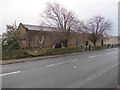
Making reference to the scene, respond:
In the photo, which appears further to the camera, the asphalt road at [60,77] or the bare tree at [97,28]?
the bare tree at [97,28]

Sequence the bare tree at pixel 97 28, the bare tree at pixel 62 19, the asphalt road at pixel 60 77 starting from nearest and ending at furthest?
the asphalt road at pixel 60 77, the bare tree at pixel 62 19, the bare tree at pixel 97 28

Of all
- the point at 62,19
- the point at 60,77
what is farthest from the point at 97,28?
the point at 60,77

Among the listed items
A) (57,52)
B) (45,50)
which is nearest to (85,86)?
(45,50)

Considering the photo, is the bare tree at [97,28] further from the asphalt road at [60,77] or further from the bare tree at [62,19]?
the asphalt road at [60,77]

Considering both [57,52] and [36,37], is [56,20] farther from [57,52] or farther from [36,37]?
[36,37]

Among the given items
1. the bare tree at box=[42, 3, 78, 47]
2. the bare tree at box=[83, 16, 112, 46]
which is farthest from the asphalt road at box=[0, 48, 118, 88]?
the bare tree at box=[83, 16, 112, 46]

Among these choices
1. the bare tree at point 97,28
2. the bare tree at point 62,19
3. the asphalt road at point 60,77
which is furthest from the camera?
the bare tree at point 97,28

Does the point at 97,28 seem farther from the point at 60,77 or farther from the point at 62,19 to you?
the point at 60,77

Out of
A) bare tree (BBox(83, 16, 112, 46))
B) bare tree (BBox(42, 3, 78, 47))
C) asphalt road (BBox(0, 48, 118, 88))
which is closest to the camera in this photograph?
asphalt road (BBox(0, 48, 118, 88))

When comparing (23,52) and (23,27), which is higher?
(23,27)

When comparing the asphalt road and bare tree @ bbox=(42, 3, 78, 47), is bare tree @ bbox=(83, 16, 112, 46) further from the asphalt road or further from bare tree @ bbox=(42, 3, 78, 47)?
the asphalt road

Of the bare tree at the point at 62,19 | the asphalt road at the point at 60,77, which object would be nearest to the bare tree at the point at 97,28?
the bare tree at the point at 62,19

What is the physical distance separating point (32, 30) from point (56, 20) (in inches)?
950

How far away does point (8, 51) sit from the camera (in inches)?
1198
